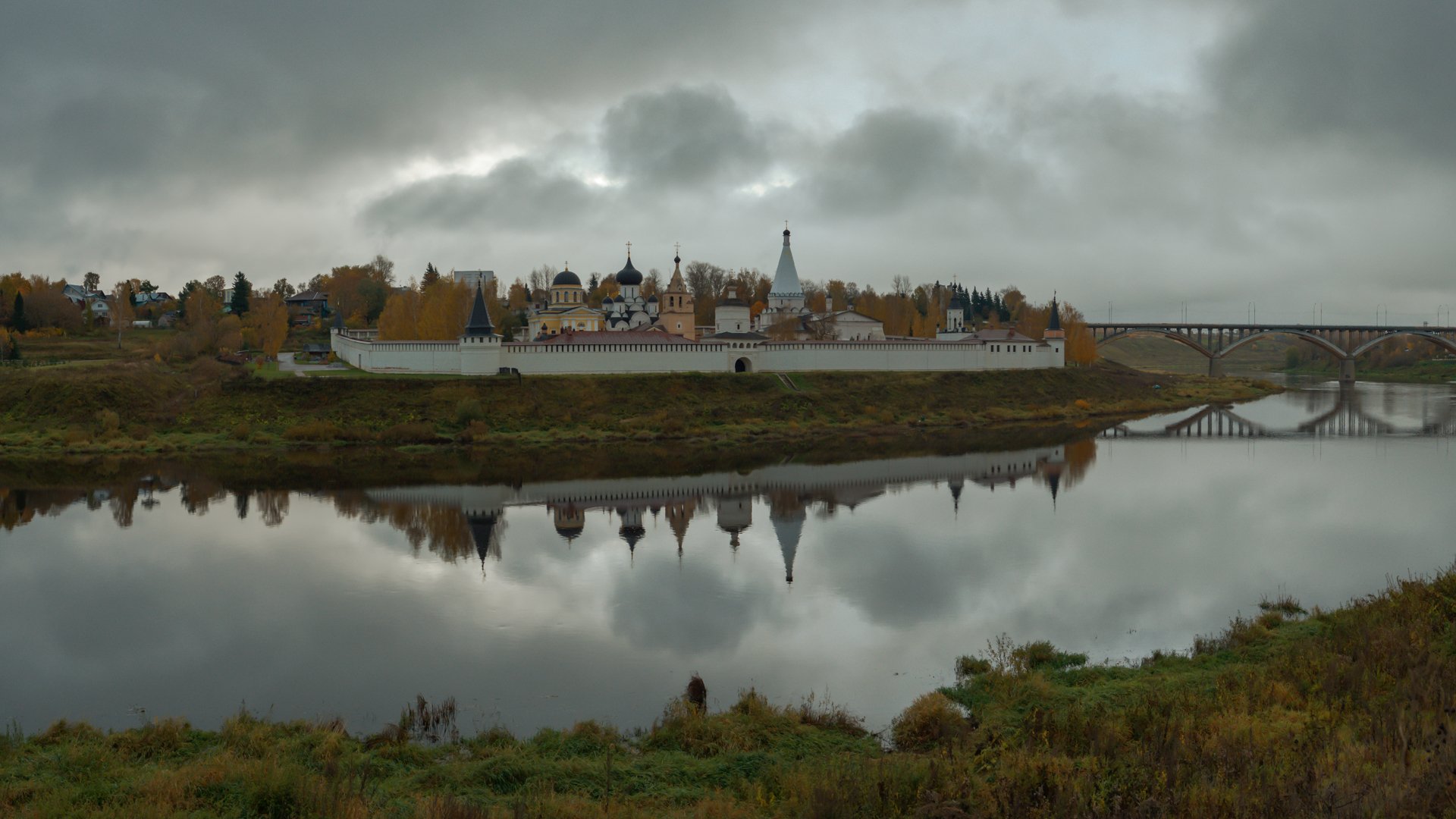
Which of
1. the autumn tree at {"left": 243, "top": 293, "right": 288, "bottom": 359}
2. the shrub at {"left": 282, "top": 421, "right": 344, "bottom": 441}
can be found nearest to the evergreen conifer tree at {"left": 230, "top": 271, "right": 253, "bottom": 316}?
the autumn tree at {"left": 243, "top": 293, "right": 288, "bottom": 359}

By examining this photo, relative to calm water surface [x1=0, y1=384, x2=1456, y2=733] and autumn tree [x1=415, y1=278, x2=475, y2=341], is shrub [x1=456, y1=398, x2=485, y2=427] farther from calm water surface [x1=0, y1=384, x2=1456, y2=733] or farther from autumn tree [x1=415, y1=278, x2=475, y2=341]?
autumn tree [x1=415, y1=278, x2=475, y2=341]

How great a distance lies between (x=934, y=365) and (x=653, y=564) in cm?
3550

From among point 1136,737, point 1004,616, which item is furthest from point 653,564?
point 1136,737

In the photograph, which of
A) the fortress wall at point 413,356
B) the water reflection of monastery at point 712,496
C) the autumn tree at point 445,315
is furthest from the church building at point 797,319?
the water reflection of monastery at point 712,496

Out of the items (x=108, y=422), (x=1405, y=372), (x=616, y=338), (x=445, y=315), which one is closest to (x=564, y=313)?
(x=445, y=315)

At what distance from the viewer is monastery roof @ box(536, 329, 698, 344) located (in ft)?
134

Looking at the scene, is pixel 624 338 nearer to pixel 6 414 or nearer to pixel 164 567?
pixel 6 414

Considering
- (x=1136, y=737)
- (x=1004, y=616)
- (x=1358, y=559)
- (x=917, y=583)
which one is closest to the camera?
(x=1136, y=737)

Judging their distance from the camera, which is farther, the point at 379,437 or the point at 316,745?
the point at 379,437

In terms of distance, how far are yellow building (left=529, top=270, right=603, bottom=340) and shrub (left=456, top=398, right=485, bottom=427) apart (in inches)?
412

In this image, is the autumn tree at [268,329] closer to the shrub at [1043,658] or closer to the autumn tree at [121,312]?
the autumn tree at [121,312]

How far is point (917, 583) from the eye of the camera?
14461mm

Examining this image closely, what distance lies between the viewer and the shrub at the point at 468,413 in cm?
3403

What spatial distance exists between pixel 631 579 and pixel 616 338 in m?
27.5
